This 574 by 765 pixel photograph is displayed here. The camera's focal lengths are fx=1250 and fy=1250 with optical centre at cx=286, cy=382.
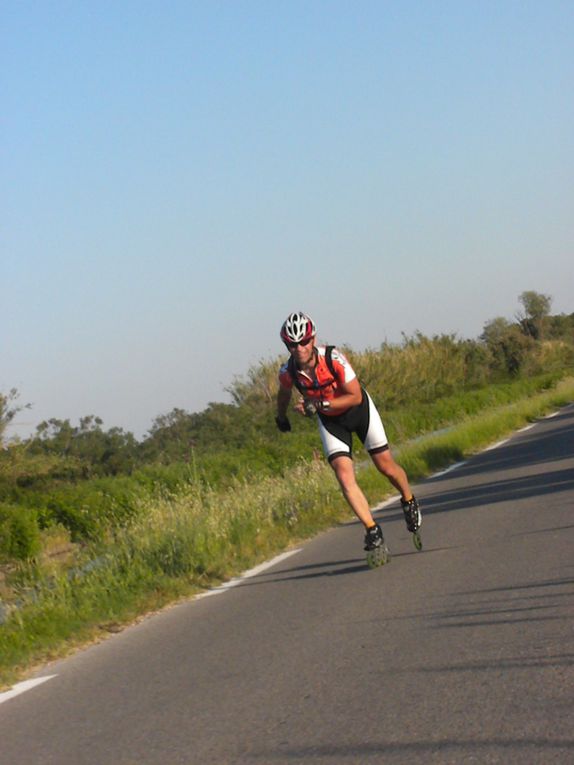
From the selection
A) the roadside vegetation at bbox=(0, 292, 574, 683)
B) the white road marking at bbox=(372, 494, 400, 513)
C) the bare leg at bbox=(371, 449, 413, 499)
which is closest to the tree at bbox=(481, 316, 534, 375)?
the roadside vegetation at bbox=(0, 292, 574, 683)

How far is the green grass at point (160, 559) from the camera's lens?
27.1ft

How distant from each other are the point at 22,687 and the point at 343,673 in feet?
6.32

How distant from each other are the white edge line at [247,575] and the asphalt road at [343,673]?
145 mm

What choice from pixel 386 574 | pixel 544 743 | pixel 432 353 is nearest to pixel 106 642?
pixel 386 574

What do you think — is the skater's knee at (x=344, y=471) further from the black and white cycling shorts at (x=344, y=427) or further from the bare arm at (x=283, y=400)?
the bare arm at (x=283, y=400)

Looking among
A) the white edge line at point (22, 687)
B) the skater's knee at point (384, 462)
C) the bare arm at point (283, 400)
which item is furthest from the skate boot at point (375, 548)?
the white edge line at point (22, 687)

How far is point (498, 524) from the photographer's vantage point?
1112cm

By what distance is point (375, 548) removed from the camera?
934 centimetres

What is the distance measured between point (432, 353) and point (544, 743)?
44.7 m

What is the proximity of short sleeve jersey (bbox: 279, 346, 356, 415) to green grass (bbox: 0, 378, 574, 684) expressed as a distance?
1829mm

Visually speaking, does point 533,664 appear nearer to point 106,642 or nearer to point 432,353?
point 106,642

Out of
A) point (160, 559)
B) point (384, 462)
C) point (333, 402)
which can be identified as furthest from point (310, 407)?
point (160, 559)

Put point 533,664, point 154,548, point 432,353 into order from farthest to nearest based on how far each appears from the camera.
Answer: point 432,353, point 154,548, point 533,664

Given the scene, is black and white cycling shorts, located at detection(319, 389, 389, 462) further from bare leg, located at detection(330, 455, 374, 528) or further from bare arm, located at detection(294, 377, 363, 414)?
bare arm, located at detection(294, 377, 363, 414)
